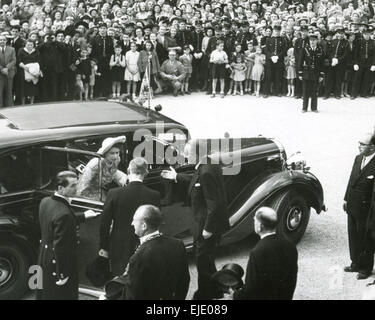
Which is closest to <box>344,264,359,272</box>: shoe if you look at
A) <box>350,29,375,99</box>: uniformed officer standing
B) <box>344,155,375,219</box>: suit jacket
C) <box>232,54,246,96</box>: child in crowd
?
<box>344,155,375,219</box>: suit jacket

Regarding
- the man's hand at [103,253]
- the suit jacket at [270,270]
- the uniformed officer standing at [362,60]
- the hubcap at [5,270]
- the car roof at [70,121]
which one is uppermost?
the uniformed officer standing at [362,60]

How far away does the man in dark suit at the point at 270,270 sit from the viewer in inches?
199

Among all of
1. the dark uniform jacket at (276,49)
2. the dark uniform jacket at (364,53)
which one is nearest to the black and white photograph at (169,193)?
the dark uniform jacket at (276,49)

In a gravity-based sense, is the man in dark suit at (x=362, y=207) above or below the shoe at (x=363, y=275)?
above

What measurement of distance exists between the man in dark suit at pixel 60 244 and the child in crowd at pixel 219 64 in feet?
47.3

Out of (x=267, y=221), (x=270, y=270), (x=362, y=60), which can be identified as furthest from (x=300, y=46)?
(x=270, y=270)

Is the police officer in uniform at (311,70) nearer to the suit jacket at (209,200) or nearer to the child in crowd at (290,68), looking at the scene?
the child in crowd at (290,68)

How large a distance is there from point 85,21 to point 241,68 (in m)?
4.95

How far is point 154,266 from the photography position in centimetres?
481

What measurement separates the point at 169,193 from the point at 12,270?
1962mm

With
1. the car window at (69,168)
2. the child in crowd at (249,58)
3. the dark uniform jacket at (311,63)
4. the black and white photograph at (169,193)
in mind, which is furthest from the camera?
the child in crowd at (249,58)

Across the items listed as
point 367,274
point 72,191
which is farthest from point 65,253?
point 367,274

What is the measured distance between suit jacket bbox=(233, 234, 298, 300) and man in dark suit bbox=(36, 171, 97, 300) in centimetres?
161

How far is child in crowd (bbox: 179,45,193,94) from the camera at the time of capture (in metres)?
20.0
